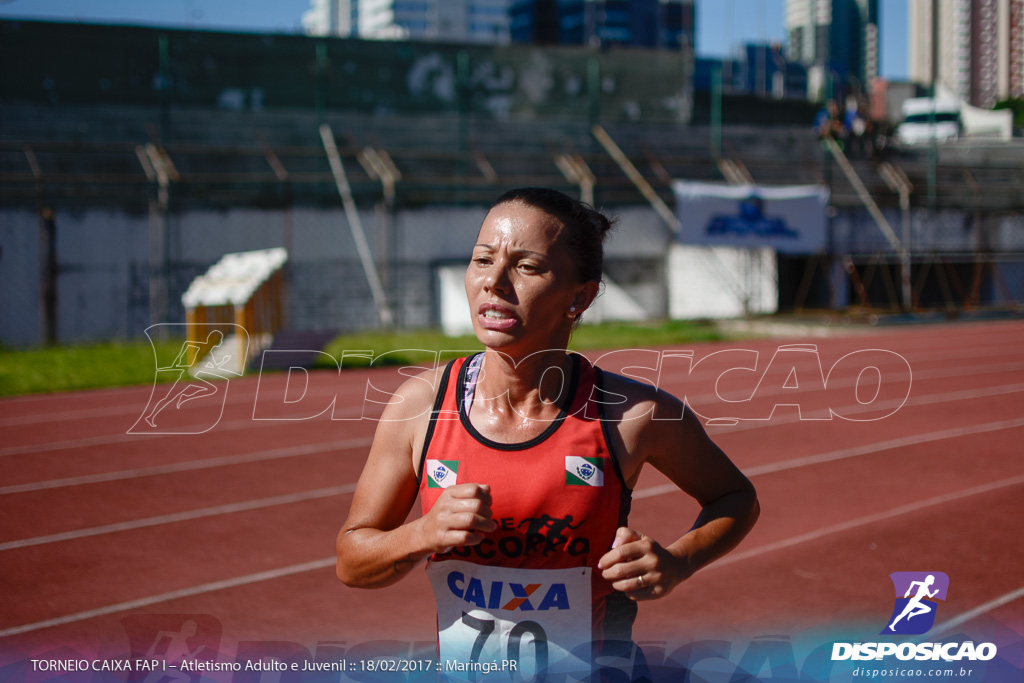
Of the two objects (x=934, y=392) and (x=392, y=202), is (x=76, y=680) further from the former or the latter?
(x=392, y=202)

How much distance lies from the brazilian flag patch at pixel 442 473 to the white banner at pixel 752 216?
1657 centimetres

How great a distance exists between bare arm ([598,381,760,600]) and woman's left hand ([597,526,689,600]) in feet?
0.07

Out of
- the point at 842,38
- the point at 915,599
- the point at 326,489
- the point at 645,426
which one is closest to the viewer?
the point at 645,426

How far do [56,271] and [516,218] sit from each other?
51.8ft

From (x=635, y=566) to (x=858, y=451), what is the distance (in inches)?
251

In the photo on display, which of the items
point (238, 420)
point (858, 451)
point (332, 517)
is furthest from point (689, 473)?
point (238, 420)

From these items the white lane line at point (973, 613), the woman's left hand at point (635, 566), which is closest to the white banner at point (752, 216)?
the white lane line at point (973, 613)

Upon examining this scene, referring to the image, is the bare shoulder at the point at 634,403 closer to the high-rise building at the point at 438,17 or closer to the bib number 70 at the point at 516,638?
the bib number 70 at the point at 516,638

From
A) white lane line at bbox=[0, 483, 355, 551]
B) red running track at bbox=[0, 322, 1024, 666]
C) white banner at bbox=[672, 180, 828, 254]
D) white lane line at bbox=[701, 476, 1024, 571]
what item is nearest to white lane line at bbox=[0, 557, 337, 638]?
red running track at bbox=[0, 322, 1024, 666]

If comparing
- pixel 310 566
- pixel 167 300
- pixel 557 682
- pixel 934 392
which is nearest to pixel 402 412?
pixel 557 682

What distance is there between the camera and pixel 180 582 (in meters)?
4.62

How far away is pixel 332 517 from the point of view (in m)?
5.74

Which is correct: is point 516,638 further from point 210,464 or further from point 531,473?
point 210,464

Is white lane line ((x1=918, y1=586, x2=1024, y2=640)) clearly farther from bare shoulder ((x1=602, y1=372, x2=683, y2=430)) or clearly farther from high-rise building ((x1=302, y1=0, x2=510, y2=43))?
high-rise building ((x1=302, y1=0, x2=510, y2=43))
